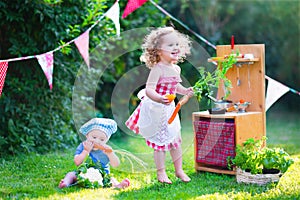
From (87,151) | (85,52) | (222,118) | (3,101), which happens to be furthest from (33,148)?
(222,118)

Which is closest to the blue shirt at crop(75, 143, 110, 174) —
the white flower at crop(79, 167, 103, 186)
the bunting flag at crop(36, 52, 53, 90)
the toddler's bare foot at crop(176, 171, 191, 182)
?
the white flower at crop(79, 167, 103, 186)

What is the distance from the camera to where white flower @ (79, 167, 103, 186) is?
3818 mm

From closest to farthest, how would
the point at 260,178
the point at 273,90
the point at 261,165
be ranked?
the point at 260,178 → the point at 261,165 → the point at 273,90

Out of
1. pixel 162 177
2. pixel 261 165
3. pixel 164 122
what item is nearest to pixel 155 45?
pixel 164 122

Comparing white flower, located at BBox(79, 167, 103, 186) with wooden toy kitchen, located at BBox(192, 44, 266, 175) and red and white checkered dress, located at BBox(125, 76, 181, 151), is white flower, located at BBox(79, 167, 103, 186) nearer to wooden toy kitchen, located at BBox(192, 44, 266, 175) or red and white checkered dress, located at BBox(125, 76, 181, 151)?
red and white checkered dress, located at BBox(125, 76, 181, 151)

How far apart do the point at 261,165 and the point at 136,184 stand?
96 centimetres

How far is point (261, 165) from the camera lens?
390 centimetres

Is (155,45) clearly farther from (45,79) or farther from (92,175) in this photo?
(45,79)

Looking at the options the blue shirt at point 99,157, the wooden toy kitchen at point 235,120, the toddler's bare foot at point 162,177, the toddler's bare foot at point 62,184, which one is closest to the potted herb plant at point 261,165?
the wooden toy kitchen at point 235,120

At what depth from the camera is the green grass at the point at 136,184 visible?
3.54 meters

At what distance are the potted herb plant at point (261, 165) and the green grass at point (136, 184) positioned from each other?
0.07 metres

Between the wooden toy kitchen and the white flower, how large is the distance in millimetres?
934

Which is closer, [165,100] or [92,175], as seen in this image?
[165,100]

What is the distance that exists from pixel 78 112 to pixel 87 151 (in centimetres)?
241
